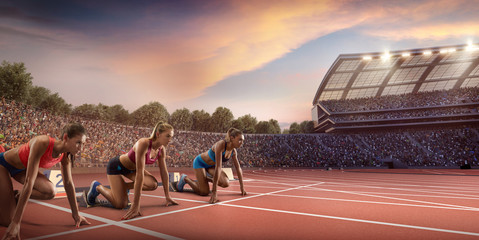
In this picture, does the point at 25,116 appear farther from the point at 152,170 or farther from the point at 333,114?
the point at 333,114

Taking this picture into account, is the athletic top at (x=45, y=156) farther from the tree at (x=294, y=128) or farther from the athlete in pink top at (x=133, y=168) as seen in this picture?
the tree at (x=294, y=128)

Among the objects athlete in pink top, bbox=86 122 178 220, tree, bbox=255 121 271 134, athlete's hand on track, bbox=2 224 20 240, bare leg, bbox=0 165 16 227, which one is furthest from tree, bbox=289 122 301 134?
athlete's hand on track, bbox=2 224 20 240

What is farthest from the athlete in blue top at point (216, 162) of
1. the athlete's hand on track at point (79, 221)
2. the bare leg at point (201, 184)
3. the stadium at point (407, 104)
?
the stadium at point (407, 104)

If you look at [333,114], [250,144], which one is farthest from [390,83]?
[250,144]

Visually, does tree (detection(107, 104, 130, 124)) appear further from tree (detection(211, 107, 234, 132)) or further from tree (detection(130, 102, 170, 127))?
tree (detection(211, 107, 234, 132))

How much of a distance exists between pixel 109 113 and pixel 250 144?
53389 millimetres

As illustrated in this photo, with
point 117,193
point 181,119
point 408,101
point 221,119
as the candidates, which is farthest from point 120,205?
point 181,119

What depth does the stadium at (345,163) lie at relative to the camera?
395cm

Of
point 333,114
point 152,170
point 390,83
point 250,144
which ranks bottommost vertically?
point 152,170

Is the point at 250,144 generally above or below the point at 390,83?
below

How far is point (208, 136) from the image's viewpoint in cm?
3228

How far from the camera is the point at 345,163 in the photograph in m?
32.0

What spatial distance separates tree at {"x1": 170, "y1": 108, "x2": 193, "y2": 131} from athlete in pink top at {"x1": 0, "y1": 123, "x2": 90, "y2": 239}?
210 feet

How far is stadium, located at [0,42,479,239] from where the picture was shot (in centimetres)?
395
